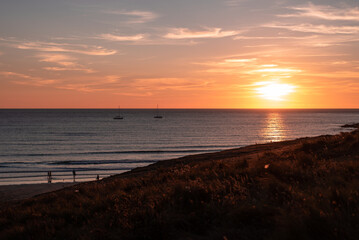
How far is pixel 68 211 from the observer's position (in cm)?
810

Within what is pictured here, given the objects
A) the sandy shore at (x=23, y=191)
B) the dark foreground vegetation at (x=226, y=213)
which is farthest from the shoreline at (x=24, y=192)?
the dark foreground vegetation at (x=226, y=213)

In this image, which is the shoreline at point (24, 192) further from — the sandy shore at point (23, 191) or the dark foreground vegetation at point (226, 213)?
the dark foreground vegetation at point (226, 213)

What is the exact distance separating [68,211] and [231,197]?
14.2 feet

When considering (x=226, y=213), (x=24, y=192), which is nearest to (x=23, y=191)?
(x=24, y=192)

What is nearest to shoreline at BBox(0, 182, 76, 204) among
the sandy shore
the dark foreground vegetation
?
the sandy shore

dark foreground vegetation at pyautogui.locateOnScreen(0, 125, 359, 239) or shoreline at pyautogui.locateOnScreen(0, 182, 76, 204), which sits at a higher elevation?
dark foreground vegetation at pyautogui.locateOnScreen(0, 125, 359, 239)

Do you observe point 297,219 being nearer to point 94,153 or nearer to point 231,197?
point 231,197

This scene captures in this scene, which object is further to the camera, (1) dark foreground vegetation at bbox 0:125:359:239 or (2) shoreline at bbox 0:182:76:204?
(2) shoreline at bbox 0:182:76:204

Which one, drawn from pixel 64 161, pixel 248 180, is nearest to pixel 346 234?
pixel 248 180

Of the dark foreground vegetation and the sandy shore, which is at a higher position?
the dark foreground vegetation

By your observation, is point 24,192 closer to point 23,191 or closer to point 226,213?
point 23,191

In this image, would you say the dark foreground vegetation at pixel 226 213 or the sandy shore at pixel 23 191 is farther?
the sandy shore at pixel 23 191

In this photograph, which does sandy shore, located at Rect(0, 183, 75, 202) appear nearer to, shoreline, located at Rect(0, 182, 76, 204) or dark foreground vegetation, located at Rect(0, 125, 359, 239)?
shoreline, located at Rect(0, 182, 76, 204)

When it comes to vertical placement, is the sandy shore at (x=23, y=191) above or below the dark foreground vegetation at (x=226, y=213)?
below
